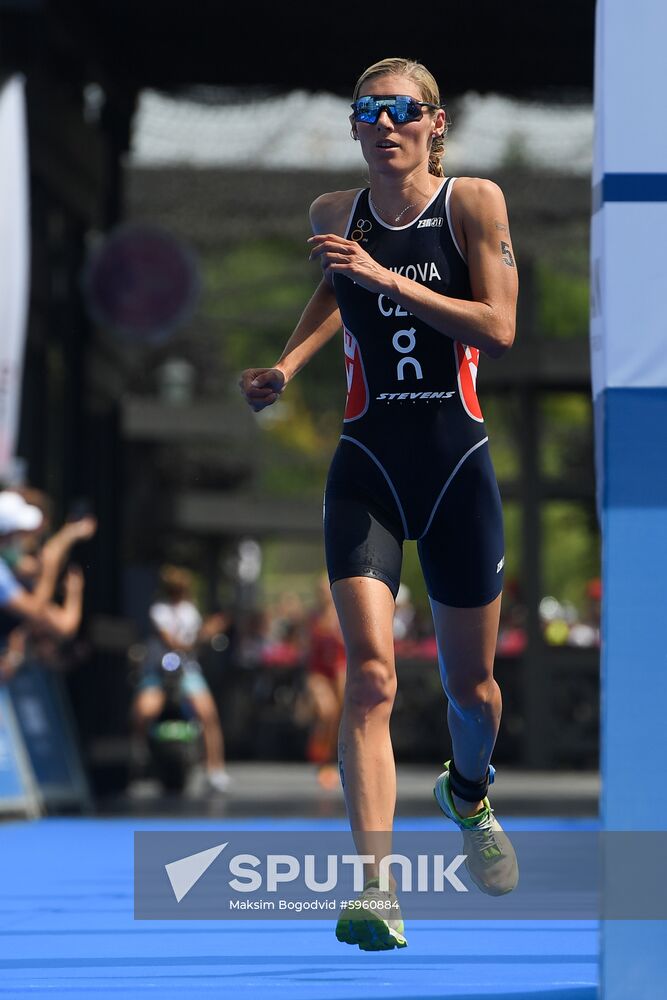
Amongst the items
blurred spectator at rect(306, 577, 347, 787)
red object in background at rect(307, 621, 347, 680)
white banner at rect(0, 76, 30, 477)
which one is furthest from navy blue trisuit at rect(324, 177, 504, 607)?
red object in background at rect(307, 621, 347, 680)

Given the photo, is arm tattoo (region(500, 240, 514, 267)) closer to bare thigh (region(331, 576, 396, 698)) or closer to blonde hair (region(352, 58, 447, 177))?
blonde hair (region(352, 58, 447, 177))

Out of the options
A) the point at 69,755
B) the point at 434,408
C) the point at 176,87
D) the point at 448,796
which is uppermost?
the point at 176,87

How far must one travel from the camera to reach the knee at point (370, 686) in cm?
504

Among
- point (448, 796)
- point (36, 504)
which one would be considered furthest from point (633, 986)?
point (36, 504)

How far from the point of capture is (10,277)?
13.0 m

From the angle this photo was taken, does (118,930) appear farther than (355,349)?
Yes

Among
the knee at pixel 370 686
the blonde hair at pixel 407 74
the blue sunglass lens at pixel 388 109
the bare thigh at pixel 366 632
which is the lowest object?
the knee at pixel 370 686

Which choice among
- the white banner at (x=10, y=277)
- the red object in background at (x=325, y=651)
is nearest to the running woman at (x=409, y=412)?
the white banner at (x=10, y=277)

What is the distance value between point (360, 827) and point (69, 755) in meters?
10.0

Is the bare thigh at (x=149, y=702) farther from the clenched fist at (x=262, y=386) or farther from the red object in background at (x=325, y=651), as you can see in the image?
the clenched fist at (x=262, y=386)

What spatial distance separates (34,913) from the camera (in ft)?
22.8

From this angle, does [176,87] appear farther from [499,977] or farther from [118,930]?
[499,977]

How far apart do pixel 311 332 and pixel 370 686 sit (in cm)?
112

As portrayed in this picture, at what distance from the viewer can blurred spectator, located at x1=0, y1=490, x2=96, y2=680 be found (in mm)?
12242
